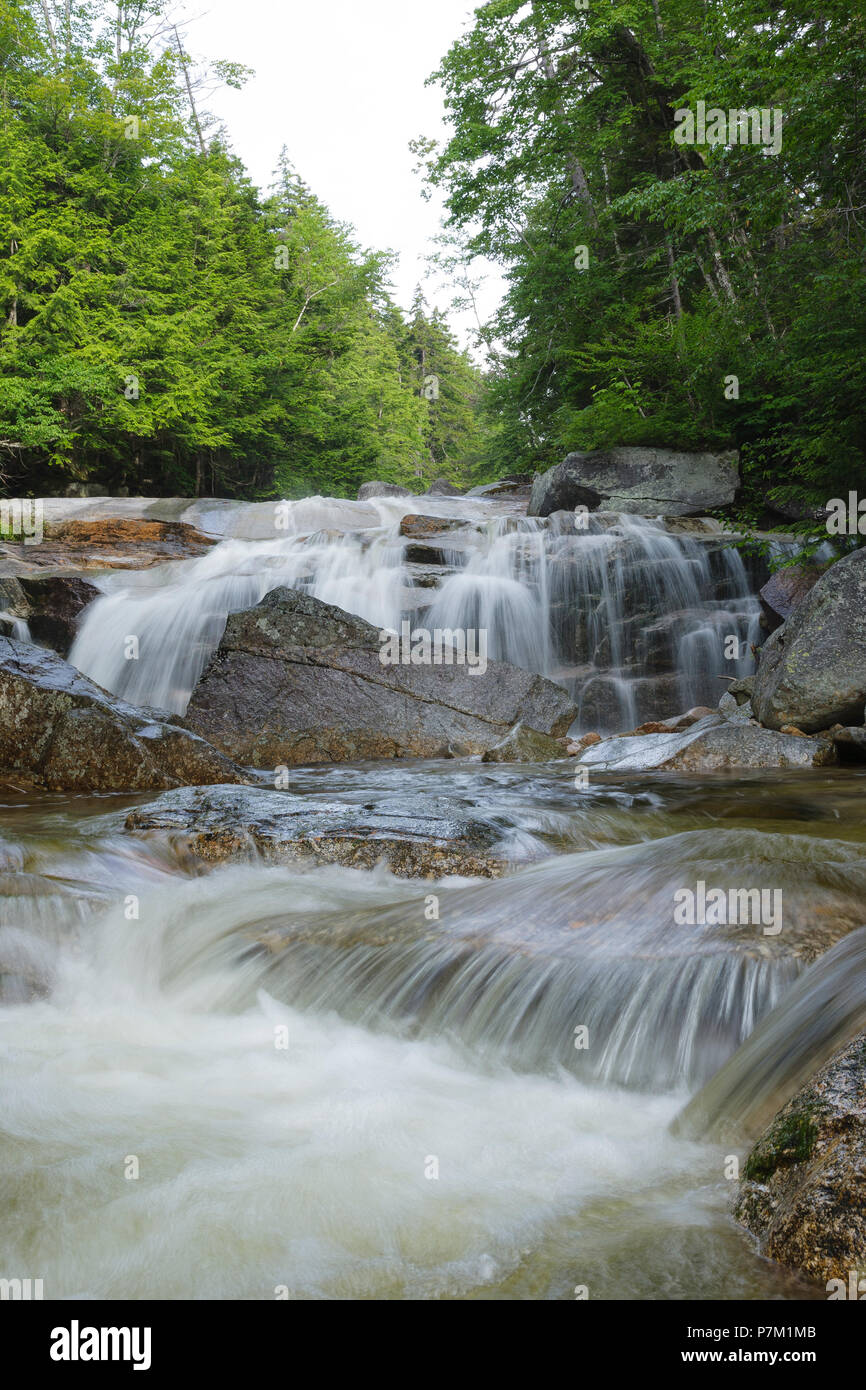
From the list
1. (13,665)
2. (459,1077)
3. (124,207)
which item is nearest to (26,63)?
(124,207)

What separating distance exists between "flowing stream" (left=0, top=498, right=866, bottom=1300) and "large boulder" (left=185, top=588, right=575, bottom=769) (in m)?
2.47

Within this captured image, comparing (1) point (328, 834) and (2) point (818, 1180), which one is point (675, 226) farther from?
(2) point (818, 1180)

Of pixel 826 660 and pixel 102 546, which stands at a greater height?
pixel 102 546

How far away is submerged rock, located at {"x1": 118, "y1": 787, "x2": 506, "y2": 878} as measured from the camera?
187 inches

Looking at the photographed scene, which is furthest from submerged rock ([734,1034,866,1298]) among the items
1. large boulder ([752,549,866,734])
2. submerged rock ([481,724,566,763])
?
large boulder ([752,549,866,734])

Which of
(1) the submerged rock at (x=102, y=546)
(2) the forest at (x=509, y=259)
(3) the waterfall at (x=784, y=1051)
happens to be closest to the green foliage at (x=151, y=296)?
(2) the forest at (x=509, y=259)

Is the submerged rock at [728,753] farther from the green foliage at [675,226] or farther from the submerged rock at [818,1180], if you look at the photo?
the submerged rock at [818,1180]

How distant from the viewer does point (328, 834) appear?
16.3 feet

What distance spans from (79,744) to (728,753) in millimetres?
5381

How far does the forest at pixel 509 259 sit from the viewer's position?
11.0m

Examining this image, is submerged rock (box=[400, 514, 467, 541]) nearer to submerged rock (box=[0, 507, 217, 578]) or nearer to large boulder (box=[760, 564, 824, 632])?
submerged rock (box=[0, 507, 217, 578])

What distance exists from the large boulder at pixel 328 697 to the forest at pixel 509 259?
16.1 ft

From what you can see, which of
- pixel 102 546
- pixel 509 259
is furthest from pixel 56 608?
pixel 509 259
